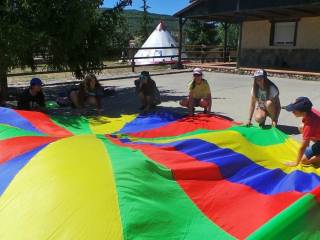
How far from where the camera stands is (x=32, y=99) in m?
7.34

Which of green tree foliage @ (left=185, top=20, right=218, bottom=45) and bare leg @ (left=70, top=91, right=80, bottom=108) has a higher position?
green tree foliage @ (left=185, top=20, right=218, bottom=45)

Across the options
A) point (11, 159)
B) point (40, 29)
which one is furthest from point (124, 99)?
point (11, 159)

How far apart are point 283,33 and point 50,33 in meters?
13.8

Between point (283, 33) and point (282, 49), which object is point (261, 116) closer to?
point (282, 49)

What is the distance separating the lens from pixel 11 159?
4.09 metres

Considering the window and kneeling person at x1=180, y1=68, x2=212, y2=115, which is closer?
kneeling person at x1=180, y1=68, x2=212, y2=115

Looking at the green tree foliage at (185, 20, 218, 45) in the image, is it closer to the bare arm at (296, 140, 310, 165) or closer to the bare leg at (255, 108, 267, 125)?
the bare leg at (255, 108, 267, 125)

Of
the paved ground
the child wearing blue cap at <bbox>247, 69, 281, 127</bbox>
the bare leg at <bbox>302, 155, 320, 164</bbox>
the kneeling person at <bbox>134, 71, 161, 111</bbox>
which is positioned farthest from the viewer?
the paved ground

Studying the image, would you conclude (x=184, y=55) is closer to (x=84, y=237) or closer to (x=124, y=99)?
(x=124, y=99)

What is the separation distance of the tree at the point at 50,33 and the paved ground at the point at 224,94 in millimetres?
1399

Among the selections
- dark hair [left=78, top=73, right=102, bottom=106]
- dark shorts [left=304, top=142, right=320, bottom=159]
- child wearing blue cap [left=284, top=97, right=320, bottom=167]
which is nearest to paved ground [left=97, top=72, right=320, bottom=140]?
dark hair [left=78, top=73, right=102, bottom=106]

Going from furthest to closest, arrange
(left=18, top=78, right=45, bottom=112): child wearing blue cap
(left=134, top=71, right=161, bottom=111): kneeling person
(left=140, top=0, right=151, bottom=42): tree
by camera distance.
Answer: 1. (left=140, top=0, right=151, bottom=42): tree
2. (left=134, top=71, right=161, bottom=111): kneeling person
3. (left=18, top=78, right=45, bottom=112): child wearing blue cap

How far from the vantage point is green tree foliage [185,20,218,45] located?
2948 cm

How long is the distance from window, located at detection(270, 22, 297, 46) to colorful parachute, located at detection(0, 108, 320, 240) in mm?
15056
